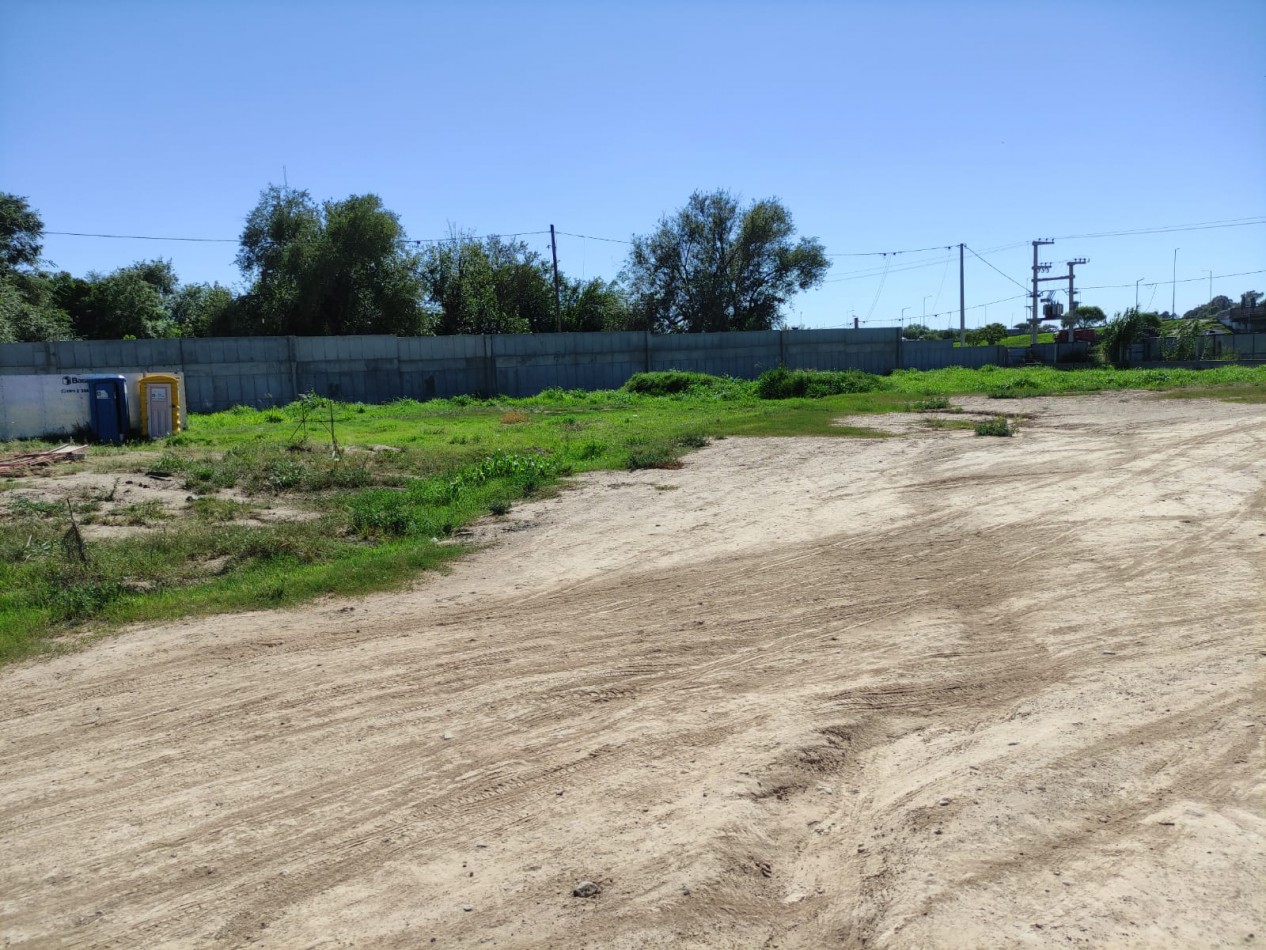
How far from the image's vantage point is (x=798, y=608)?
726cm

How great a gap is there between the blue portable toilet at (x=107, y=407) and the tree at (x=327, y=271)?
20959 mm

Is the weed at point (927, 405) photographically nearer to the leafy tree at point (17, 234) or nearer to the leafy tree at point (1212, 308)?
the leafy tree at point (17, 234)

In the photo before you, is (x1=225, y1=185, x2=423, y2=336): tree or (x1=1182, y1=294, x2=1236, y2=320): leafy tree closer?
(x1=225, y1=185, x2=423, y2=336): tree

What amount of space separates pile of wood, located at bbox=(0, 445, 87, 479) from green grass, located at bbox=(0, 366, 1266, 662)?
0.40m

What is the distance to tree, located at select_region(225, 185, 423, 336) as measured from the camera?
40.9m

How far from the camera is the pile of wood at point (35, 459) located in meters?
15.2

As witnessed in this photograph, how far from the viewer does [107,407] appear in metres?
20.8

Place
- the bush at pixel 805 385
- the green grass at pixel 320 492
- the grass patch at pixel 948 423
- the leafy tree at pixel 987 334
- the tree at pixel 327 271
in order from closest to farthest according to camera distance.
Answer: the green grass at pixel 320 492 < the grass patch at pixel 948 423 < the bush at pixel 805 385 < the tree at pixel 327 271 < the leafy tree at pixel 987 334

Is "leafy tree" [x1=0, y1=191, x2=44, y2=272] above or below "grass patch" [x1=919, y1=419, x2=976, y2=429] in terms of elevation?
above

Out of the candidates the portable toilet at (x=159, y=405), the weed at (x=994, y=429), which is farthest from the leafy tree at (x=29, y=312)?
the weed at (x=994, y=429)

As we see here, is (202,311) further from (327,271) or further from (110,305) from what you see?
(327,271)

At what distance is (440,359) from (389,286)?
22.9 feet

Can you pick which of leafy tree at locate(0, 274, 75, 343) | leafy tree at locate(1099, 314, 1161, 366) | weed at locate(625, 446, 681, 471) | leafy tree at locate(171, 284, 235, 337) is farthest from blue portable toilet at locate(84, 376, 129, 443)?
leafy tree at locate(1099, 314, 1161, 366)

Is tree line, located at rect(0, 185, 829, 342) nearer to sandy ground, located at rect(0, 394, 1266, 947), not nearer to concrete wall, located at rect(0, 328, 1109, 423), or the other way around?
concrete wall, located at rect(0, 328, 1109, 423)
